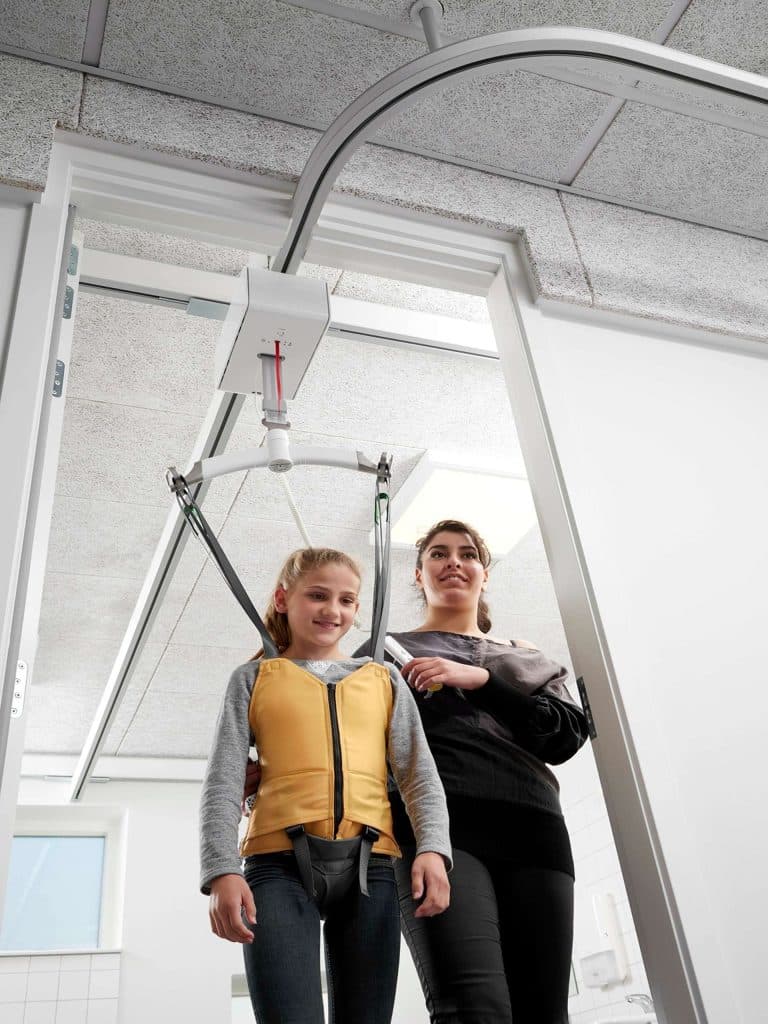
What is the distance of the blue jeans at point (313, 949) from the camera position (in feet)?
4.04

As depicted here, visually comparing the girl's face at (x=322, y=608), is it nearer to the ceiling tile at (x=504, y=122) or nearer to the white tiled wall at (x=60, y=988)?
the ceiling tile at (x=504, y=122)

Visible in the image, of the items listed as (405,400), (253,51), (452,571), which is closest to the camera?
(253,51)

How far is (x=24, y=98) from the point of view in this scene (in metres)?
1.55

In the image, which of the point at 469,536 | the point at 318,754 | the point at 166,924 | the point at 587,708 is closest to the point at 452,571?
the point at 469,536

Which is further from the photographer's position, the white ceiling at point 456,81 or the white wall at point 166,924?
the white wall at point 166,924

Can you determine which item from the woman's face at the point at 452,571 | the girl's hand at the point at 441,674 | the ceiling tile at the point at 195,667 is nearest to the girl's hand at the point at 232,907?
the girl's hand at the point at 441,674

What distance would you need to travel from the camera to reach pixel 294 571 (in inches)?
65.6

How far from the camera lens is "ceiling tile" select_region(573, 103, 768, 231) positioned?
183 centimetres

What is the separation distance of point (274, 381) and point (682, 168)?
3.46ft

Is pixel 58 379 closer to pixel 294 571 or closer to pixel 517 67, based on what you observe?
pixel 294 571

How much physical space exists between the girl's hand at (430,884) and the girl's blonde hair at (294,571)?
52 centimetres

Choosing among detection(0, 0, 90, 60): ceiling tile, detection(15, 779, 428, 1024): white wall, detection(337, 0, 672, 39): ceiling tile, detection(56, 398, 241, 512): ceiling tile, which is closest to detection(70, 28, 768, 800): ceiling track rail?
detection(337, 0, 672, 39): ceiling tile

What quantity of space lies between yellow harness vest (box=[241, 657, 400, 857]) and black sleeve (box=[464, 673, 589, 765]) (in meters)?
0.20

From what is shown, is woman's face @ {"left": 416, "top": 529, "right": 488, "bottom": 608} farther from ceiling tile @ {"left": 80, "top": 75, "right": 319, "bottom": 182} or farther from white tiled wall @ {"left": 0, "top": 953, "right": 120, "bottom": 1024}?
white tiled wall @ {"left": 0, "top": 953, "right": 120, "bottom": 1024}
